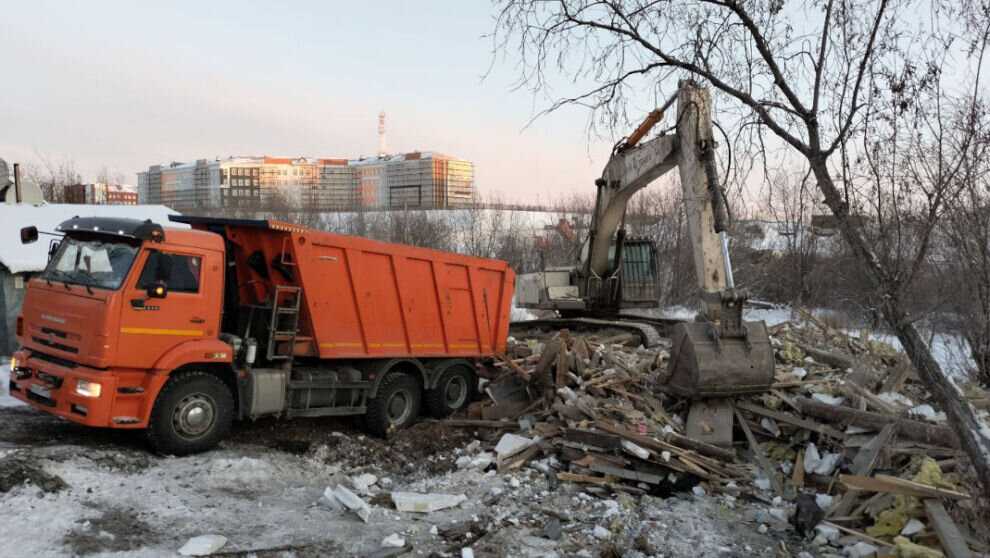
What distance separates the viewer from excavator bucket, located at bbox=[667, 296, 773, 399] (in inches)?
296

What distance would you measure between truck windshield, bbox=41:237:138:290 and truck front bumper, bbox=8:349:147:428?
88cm

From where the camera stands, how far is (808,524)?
5773mm

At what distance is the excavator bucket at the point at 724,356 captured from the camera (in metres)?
7.53

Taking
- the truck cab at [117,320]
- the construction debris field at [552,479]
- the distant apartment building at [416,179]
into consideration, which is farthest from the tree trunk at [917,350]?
the distant apartment building at [416,179]

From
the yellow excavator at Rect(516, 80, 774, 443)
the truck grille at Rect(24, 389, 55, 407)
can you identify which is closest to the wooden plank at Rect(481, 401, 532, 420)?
the yellow excavator at Rect(516, 80, 774, 443)

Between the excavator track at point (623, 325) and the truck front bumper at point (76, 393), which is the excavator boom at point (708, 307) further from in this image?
the truck front bumper at point (76, 393)

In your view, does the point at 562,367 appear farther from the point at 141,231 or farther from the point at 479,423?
the point at 141,231

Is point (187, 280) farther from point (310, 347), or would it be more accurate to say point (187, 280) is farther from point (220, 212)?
point (220, 212)

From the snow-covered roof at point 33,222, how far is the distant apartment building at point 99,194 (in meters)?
11.2

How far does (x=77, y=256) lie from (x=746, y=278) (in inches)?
1008

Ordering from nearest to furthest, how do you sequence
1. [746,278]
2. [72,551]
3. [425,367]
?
[72,551] → [425,367] → [746,278]

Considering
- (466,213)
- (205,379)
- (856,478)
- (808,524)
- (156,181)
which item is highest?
(156,181)

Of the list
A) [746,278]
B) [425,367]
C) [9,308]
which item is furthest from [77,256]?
[746,278]

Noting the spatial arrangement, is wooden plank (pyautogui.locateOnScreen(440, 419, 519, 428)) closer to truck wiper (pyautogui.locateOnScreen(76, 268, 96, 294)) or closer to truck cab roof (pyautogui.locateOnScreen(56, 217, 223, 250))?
truck cab roof (pyautogui.locateOnScreen(56, 217, 223, 250))
